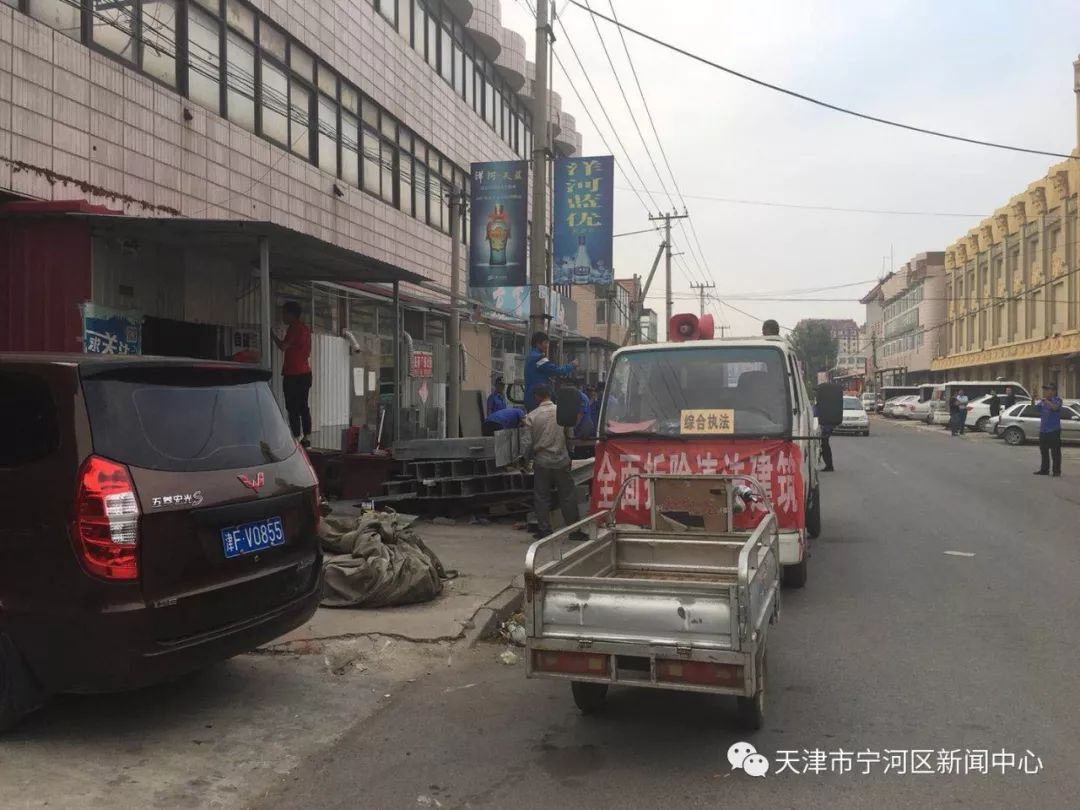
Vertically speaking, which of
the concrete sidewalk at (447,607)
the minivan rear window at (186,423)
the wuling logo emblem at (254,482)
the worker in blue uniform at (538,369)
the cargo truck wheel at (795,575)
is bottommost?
the concrete sidewalk at (447,607)

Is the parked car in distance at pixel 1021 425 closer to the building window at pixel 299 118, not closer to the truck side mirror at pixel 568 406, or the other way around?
the building window at pixel 299 118

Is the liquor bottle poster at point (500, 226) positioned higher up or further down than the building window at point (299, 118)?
further down

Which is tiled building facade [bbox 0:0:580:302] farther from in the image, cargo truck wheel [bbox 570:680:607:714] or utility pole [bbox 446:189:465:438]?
cargo truck wheel [bbox 570:680:607:714]

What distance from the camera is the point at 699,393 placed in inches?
282

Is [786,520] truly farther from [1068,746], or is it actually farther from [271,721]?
[271,721]

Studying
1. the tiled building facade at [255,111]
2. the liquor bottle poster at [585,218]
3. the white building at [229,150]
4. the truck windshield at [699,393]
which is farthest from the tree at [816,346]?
the truck windshield at [699,393]

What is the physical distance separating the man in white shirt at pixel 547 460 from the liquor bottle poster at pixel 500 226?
6450 millimetres

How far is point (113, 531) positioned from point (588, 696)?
250 centimetres

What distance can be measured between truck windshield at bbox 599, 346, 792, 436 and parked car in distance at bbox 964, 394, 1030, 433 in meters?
30.6

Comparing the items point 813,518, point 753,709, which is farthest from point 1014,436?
point 753,709

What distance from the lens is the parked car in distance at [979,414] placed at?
33.8 m

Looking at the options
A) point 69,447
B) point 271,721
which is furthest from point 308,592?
point 69,447

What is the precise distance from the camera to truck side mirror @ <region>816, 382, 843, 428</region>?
24.8 feet

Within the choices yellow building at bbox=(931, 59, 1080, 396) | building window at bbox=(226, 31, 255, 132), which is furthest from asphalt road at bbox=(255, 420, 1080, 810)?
yellow building at bbox=(931, 59, 1080, 396)
